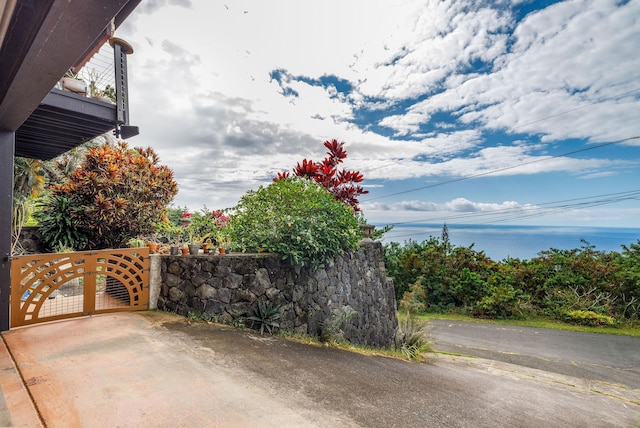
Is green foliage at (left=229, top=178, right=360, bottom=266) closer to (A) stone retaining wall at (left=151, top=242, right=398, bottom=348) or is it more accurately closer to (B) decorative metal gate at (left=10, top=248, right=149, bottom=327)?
(A) stone retaining wall at (left=151, top=242, right=398, bottom=348)

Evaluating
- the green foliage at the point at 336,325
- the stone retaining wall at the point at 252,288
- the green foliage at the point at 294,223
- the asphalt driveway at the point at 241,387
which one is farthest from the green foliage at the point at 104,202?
the green foliage at the point at 336,325

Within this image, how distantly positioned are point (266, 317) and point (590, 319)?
10906 mm

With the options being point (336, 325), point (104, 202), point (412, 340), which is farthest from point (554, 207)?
point (104, 202)

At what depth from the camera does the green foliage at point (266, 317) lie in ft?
14.0

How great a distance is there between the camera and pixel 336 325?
4840 mm

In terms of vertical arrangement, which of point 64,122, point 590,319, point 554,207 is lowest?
point 590,319

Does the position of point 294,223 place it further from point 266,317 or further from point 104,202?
point 104,202

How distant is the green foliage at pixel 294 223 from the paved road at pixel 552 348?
4.45 m

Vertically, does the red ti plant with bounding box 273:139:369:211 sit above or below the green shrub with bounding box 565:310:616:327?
above

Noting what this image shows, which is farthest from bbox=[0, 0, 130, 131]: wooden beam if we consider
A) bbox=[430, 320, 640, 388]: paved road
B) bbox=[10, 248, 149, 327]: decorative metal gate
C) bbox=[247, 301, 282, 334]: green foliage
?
bbox=[430, 320, 640, 388]: paved road

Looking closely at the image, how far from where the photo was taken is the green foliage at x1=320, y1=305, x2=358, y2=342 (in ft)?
15.2

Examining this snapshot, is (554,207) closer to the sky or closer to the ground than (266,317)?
closer to the sky

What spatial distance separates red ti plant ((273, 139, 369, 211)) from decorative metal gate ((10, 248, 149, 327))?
333 centimetres

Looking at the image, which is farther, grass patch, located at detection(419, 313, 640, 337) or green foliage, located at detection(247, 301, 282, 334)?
grass patch, located at detection(419, 313, 640, 337)
